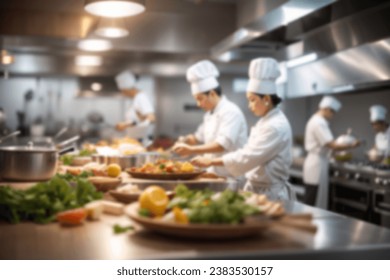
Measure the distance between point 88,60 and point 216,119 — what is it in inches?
150

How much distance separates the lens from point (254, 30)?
3.27 m

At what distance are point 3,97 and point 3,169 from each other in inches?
237

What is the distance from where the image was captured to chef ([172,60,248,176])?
3429mm

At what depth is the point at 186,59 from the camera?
6480 mm

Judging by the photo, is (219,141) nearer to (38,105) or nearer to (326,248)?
(326,248)

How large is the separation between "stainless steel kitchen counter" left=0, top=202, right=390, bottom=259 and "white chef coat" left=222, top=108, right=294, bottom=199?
1.20 m

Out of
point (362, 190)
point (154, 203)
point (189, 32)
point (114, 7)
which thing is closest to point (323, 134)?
point (362, 190)

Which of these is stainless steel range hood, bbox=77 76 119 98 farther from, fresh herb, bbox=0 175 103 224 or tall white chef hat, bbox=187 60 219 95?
fresh herb, bbox=0 175 103 224

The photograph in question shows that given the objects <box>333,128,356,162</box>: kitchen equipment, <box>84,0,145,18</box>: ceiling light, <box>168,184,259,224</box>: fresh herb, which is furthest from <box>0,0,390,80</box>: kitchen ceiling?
<box>168,184,259,224</box>: fresh herb

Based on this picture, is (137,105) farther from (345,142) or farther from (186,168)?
(186,168)

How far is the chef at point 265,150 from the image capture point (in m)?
2.76

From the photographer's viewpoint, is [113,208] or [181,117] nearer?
[113,208]

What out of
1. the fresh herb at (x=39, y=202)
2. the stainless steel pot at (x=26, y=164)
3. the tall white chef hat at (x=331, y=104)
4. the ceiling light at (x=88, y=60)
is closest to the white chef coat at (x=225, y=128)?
the stainless steel pot at (x=26, y=164)

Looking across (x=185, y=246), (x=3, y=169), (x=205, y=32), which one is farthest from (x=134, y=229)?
(x=205, y=32)
